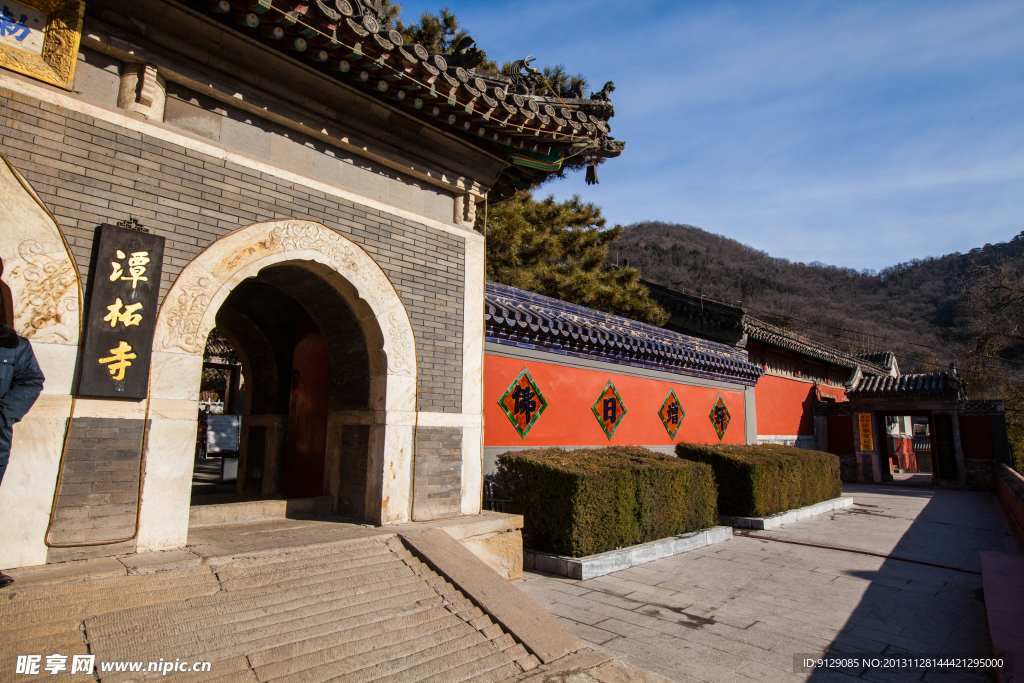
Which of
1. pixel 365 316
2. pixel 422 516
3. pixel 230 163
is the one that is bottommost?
pixel 422 516

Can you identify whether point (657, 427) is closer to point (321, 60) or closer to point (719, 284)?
point (321, 60)

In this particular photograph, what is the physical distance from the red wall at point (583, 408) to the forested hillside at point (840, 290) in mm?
28081

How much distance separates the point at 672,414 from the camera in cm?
1038

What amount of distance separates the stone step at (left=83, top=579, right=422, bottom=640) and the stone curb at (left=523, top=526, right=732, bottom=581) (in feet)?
7.55

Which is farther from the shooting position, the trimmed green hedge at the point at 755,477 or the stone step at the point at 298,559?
the trimmed green hedge at the point at 755,477

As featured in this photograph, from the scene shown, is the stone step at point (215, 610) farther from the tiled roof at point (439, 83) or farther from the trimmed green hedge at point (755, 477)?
the trimmed green hedge at point (755, 477)

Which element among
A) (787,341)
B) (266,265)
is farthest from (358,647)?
(787,341)

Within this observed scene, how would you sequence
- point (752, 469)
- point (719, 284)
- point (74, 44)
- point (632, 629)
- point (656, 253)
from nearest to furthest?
1. point (74, 44)
2. point (632, 629)
3. point (752, 469)
4. point (719, 284)
5. point (656, 253)

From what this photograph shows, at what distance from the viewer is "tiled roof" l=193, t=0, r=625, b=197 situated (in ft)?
14.0

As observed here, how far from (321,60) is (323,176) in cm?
97

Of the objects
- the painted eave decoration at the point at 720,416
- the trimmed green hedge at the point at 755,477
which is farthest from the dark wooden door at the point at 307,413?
the painted eave decoration at the point at 720,416

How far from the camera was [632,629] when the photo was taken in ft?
14.3

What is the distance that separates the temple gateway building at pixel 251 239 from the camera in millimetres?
3598

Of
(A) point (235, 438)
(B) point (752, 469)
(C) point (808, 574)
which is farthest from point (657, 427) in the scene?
(A) point (235, 438)
